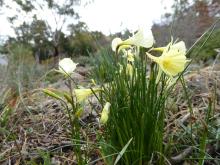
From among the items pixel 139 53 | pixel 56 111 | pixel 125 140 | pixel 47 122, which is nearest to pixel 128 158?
pixel 125 140

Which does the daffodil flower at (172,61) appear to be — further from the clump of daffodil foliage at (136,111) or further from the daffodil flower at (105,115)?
the daffodil flower at (105,115)

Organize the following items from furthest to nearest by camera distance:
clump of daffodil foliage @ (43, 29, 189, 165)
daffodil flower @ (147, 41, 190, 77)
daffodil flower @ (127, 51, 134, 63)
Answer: daffodil flower @ (127, 51, 134, 63), clump of daffodil foliage @ (43, 29, 189, 165), daffodil flower @ (147, 41, 190, 77)

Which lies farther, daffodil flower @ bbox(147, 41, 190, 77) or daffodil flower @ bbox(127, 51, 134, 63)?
daffodil flower @ bbox(127, 51, 134, 63)

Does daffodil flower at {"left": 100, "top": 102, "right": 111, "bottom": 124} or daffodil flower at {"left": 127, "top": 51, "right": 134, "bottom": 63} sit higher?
daffodil flower at {"left": 127, "top": 51, "right": 134, "bottom": 63}

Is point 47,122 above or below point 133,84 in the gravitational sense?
below

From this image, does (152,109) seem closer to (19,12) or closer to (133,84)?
(133,84)

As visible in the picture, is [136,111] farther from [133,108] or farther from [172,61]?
[172,61]

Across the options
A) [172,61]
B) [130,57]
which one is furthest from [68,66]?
[172,61]

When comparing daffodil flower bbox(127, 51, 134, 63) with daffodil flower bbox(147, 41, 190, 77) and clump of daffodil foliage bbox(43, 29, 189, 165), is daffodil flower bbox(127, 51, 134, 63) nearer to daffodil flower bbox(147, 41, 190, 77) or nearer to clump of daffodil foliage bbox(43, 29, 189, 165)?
clump of daffodil foliage bbox(43, 29, 189, 165)

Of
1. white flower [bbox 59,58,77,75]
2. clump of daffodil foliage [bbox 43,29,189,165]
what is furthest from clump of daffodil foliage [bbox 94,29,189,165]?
white flower [bbox 59,58,77,75]

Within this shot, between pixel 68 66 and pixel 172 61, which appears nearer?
pixel 172 61

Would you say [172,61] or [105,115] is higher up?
[172,61]
